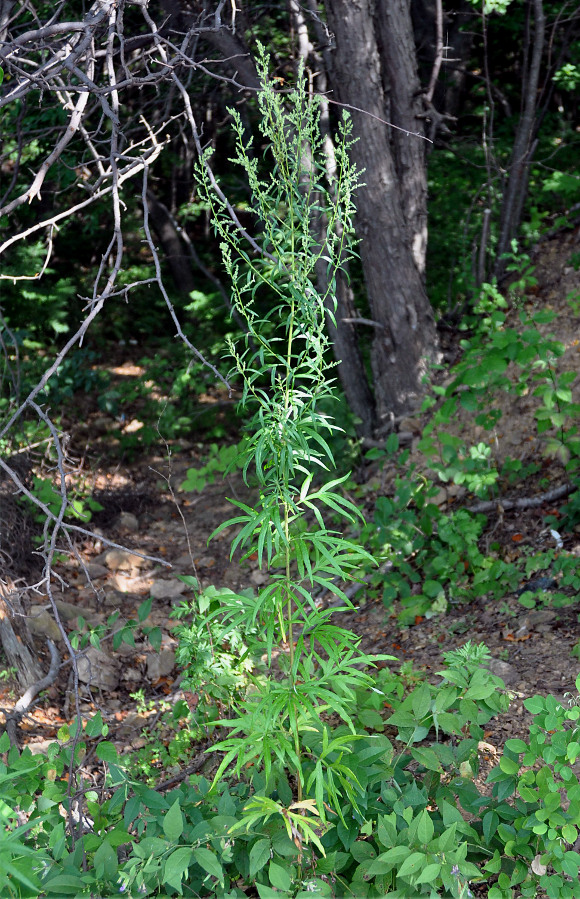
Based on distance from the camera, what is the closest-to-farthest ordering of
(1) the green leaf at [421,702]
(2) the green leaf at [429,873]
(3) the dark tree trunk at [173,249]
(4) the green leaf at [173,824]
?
(2) the green leaf at [429,873] → (4) the green leaf at [173,824] → (1) the green leaf at [421,702] → (3) the dark tree trunk at [173,249]

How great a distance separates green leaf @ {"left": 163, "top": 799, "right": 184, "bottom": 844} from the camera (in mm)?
2068

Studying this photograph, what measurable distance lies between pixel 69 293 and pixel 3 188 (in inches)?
47.9

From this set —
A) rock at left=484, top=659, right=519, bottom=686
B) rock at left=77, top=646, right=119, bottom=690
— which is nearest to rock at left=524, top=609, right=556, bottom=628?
rock at left=484, top=659, right=519, bottom=686

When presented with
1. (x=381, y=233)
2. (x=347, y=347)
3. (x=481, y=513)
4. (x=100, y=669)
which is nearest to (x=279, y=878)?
(x=100, y=669)

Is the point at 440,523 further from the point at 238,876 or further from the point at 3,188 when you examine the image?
the point at 3,188

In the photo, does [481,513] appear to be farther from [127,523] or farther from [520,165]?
[520,165]

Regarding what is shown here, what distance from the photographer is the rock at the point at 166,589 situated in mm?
5285

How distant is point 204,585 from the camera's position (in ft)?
17.6

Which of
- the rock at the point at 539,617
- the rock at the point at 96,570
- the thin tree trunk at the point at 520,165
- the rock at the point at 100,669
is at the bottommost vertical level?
the rock at the point at 96,570

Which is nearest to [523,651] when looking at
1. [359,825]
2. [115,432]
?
[359,825]

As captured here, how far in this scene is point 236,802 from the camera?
243 cm

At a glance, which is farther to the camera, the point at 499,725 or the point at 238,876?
the point at 499,725

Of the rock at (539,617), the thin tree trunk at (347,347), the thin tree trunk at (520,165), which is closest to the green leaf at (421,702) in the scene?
the rock at (539,617)

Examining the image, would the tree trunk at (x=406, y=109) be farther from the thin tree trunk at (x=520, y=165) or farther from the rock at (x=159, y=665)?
the rock at (x=159, y=665)
